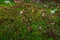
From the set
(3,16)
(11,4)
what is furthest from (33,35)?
(11,4)

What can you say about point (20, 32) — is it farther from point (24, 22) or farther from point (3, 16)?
point (3, 16)

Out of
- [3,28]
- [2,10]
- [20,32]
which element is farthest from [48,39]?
[2,10]

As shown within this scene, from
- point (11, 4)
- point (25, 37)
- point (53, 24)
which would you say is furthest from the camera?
point (11, 4)

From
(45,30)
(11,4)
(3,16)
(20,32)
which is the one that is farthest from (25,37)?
(11,4)

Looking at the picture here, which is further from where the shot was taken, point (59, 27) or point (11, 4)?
point (11, 4)

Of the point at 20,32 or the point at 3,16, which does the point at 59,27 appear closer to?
the point at 20,32

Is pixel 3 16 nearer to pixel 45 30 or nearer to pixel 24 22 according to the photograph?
pixel 24 22

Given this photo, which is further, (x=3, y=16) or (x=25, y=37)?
(x=3, y=16)

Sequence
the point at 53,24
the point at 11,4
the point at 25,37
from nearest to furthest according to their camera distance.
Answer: the point at 25,37 → the point at 53,24 → the point at 11,4
